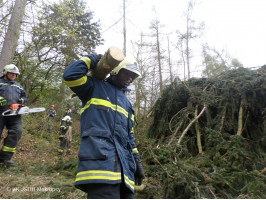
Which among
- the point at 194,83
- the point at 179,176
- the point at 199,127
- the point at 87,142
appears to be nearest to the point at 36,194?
the point at 87,142

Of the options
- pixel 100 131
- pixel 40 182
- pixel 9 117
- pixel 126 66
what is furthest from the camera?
pixel 9 117

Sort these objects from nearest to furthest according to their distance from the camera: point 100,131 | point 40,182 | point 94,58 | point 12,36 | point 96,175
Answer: point 96,175 < point 100,131 < point 94,58 < point 40,182 < point 12,36

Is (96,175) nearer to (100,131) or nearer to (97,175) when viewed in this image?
(97,175)

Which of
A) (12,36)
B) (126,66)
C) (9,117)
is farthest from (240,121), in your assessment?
(12,36)

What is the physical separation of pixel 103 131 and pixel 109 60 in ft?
2.26

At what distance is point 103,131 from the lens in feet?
5.30

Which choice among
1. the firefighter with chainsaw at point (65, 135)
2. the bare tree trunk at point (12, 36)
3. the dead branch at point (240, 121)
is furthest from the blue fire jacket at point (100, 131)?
the firefighter with chainsaw at point (65, 135)

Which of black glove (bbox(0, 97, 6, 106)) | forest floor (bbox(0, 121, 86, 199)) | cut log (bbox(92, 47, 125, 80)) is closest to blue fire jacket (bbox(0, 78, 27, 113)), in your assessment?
black glove (bbox(0, 97, 6, 106))

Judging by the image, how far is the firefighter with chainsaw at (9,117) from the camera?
4.00 meters

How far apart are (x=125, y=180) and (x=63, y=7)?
7971mm

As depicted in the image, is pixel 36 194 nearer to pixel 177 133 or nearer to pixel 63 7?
pixel 177 133

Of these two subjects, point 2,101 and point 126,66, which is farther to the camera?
point 2,101

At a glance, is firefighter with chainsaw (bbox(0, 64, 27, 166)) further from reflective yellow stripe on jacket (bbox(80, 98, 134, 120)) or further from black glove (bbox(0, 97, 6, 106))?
reflective yellow stripe on jacket (bbox(80, 98, 134, 120))

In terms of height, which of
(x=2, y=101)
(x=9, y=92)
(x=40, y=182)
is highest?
(x=9, y=92)
